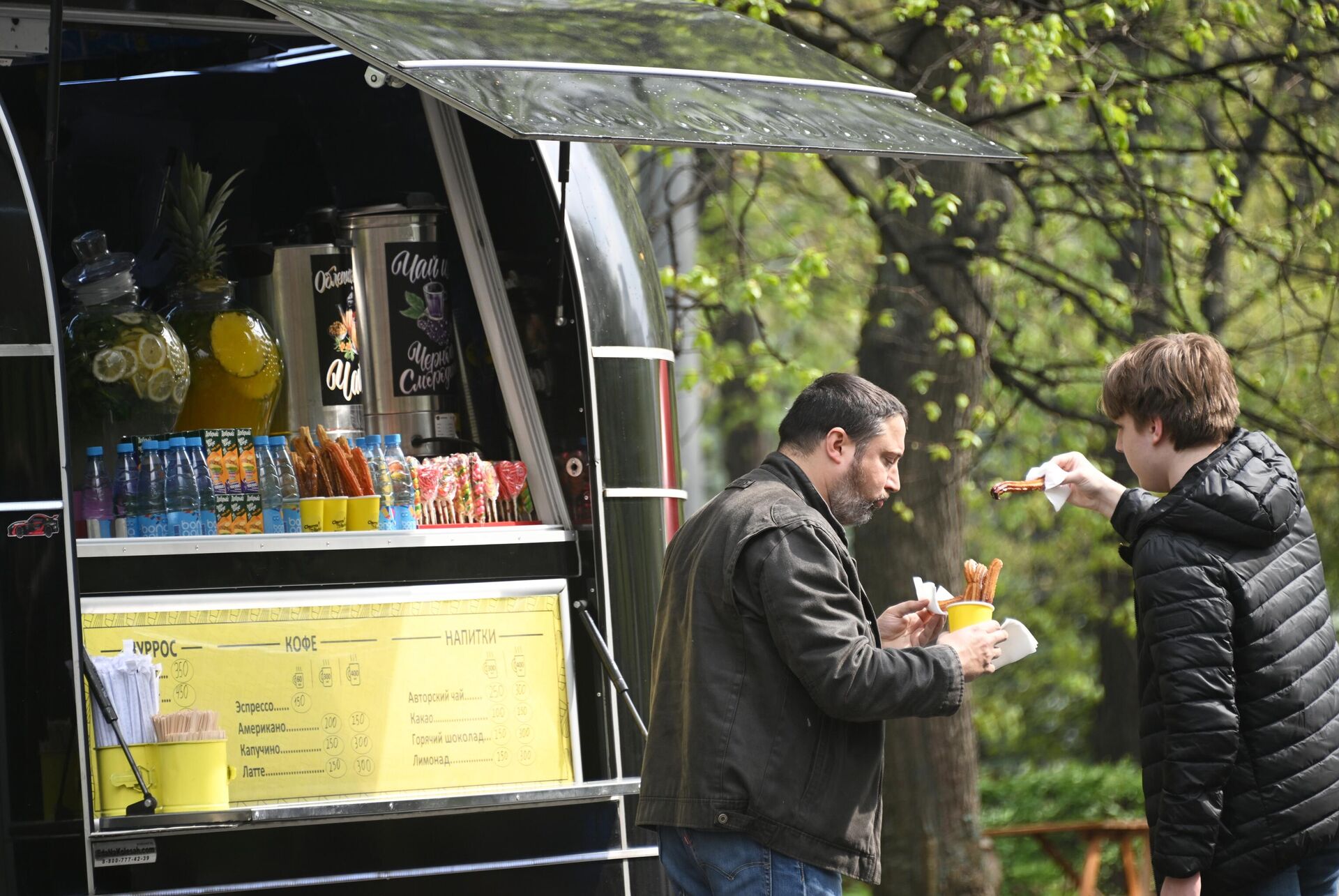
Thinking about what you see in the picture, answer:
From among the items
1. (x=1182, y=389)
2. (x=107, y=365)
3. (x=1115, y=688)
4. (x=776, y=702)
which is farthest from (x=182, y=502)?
(x=1115, y=688)

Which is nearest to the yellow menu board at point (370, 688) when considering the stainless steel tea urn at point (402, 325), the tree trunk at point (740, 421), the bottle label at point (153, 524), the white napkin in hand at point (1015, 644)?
the bottle label at point (153, 524)

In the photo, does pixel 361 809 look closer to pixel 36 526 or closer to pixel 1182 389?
pixel 36 526

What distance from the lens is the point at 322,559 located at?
4609mm

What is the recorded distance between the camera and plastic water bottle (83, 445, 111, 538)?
453 centimetres

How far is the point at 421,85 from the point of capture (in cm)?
368

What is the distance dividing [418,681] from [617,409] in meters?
0.96

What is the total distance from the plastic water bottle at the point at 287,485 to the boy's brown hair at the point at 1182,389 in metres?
2.17

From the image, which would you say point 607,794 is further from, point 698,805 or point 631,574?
point 698,805

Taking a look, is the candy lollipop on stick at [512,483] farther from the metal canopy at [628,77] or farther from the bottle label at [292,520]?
the metal canopy at [628,77]

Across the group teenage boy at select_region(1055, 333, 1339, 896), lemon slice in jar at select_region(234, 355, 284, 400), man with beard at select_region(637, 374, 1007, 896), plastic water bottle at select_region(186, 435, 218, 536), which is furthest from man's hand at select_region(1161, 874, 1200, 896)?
lemon slice in jar at select_region(234, 355, 284, 400)

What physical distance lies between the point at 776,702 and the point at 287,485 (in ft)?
5.90

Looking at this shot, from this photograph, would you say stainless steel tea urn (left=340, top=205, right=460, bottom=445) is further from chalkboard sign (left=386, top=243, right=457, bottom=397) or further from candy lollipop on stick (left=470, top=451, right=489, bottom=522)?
candy lollipop on stick (left=470, top=451, right=489, bottom=522)

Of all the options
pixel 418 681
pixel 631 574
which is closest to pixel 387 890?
pixel 418 681

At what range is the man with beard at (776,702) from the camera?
11.3 feet
